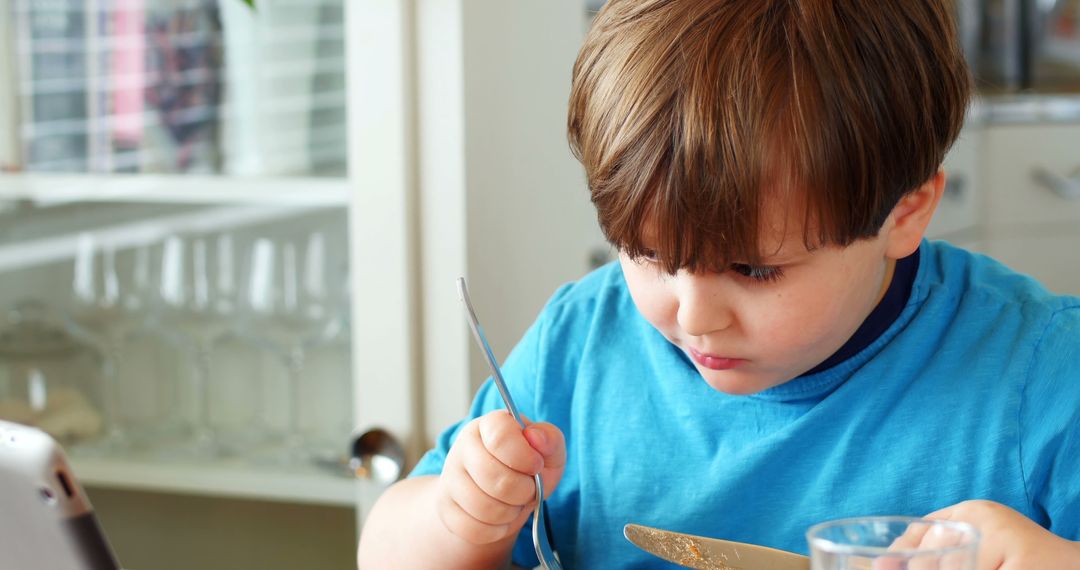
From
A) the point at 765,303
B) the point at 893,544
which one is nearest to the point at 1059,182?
the point at 765,303

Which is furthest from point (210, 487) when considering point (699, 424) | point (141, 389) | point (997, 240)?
point (997, 240)

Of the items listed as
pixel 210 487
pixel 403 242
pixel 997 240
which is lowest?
pixel 210 487

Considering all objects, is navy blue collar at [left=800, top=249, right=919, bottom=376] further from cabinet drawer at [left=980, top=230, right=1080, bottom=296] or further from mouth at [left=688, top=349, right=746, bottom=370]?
cabinet drawer at [left=980, top=230, right=1080, bottom=296]

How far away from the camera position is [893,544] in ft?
1.58

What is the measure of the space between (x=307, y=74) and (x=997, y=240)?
1469 mm

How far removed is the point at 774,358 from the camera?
2.15ft

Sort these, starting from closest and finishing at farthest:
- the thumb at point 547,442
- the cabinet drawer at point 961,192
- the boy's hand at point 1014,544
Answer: the boy's hand at point 1014,544 → the thumb at point 547,442 → the cabinet drawer at point 961,192

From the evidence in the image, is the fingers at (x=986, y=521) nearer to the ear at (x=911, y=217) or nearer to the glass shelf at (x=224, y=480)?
the ear at (x=911, y=217)

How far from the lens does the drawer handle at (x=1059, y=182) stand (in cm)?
212

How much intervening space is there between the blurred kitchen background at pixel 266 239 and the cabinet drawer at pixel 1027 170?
3.65 feet

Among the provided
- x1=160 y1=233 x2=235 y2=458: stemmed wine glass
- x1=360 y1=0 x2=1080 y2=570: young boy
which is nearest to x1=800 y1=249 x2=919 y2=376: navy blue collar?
x1=360 y1=0 x2=1080 y2=570: young boy

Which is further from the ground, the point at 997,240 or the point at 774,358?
the point at 774,358

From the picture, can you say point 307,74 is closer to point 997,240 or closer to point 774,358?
point 774,358

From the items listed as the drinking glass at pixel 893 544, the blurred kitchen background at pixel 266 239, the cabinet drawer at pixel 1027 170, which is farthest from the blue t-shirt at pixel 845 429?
the cabinet drawer at pixel 1027 170
